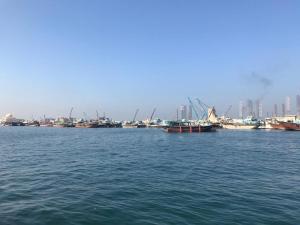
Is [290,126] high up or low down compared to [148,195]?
up

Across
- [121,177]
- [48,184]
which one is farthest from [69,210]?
[121,177]

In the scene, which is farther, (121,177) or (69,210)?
(121,177)

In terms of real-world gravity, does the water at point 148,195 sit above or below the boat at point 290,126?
below

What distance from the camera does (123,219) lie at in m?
16.4

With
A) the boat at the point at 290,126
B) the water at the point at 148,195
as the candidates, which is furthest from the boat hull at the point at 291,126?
the water at the point at 148,195

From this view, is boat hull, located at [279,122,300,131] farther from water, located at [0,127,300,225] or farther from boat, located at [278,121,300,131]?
water, located at [0,127,300,225]

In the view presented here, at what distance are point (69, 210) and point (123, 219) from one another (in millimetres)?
3383

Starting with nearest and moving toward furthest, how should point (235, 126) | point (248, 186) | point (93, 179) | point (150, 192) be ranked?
point (150, 192), point (248, 186), point (93, 179), point (235, 126)

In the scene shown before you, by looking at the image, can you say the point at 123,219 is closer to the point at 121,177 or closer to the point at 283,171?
the point at 121,177

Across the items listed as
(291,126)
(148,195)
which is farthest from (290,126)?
(148,195)

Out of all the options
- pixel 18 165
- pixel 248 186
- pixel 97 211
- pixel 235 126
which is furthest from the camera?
pixel 235 126

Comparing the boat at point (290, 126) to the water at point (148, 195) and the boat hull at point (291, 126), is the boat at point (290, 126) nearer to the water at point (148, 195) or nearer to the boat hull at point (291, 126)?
the boat hull at point (291, 126)

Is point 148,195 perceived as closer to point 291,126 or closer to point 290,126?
point 291,126

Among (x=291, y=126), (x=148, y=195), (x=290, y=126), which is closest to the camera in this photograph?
(x=148, y=195)
